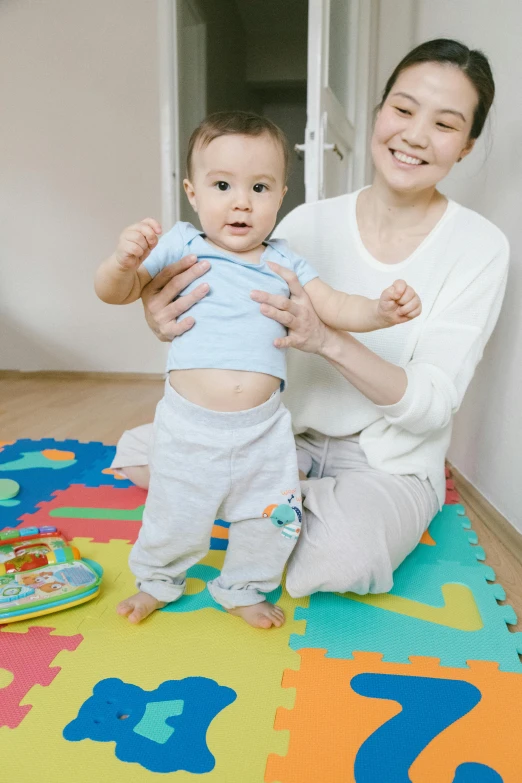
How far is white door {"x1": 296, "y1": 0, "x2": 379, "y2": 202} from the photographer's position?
193 centimetres

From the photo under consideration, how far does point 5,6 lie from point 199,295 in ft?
10.7

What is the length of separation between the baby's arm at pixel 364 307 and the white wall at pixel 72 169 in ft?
8.18

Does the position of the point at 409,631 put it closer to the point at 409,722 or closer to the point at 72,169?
the point at 409,722

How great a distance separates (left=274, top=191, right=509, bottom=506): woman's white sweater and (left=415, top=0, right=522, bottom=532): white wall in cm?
22

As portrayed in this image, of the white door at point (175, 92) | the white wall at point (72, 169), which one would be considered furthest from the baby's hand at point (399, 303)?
the white wall at point (72, 169)

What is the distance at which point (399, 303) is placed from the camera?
31.4 inches

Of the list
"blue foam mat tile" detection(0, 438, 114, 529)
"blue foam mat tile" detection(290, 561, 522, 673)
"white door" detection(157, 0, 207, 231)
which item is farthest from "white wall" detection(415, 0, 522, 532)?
"white door" detection(157, 0, 207, 231)

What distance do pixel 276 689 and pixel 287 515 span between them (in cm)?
25

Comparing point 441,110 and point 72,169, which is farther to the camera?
point 72,169

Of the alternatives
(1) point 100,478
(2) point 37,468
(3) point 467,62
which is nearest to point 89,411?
(2) point 37,468

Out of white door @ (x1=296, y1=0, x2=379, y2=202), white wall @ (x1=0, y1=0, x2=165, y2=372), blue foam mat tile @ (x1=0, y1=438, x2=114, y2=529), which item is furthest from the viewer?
white wall @ (x1=0, y1=0, x2=165, y2=372)

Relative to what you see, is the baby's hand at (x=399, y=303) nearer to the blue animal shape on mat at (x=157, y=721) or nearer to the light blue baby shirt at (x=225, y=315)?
the light blue baby shirt at (x=225, y=315)

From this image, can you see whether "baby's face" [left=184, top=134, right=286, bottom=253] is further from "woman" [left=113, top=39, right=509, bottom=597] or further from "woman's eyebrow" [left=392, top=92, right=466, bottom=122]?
"woman's eyebrow" [left=392, top=92, right=466, bottom=122]

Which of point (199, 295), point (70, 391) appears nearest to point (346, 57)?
point (70, 391)
